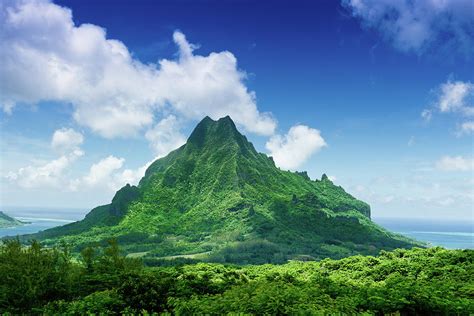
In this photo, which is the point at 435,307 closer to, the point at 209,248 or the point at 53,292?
the point at 53,292

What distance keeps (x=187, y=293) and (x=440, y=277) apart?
56.0 ft

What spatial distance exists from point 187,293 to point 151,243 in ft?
581

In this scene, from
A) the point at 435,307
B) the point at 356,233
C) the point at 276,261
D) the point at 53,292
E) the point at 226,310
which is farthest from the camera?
the point at 356,233

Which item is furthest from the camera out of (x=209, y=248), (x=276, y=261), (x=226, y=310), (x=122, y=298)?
(x=209, y=248)

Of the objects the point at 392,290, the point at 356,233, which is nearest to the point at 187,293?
the point at 392,290

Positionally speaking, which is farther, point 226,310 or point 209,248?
point 209,248

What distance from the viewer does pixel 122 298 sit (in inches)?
738

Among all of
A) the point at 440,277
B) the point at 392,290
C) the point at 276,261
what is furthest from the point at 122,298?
the point at 276,261

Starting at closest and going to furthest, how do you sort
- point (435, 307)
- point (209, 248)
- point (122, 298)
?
1. point (435, 307)
2. point (122, 298)
3. point (209, 248)

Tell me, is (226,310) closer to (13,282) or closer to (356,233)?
(13,282)

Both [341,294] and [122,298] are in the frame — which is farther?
[341,294]

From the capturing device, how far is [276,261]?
150000mm

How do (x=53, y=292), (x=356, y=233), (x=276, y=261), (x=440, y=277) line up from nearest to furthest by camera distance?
(x=53, y=292)
(x=440, y=277)
(x=276, y=261)
(x=356, y=233)

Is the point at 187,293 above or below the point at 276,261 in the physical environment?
above
